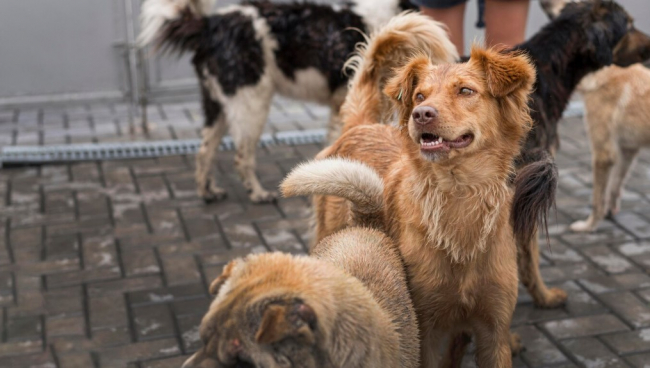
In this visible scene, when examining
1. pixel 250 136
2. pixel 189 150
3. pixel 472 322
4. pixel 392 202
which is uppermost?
pixel 392 202

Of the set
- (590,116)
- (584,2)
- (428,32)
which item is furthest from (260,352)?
(590,116)

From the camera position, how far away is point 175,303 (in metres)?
4.23

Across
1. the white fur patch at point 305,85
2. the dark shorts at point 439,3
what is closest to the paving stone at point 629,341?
the dark shorts at point 439,3

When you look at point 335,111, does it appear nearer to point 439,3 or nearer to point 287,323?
point 439,3

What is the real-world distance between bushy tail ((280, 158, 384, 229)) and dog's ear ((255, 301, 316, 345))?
34.6 inches

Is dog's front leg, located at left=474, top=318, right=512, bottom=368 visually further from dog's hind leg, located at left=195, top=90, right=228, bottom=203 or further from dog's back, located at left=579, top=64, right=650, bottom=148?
dog's hind leg, located at left=195, top=90, right=228, bottom=203

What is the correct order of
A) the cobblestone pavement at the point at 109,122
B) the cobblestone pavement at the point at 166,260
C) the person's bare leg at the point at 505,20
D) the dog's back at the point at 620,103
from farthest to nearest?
the cobblestone pavement at the point at 109,122 < the dog's back at the point at 620,103 < the person's bare leg at the point at 505,20 < the cobblestone pavement at the point at 166,260

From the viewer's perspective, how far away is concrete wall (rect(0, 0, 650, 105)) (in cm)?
729

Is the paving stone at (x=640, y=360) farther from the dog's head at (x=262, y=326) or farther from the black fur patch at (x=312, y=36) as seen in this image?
the black fur patch at (x=312, y=36)

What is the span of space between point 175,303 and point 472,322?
6.32ft

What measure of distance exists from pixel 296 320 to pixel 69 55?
6.11 m

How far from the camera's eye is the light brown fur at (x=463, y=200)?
2621 mm

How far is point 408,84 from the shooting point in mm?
2840

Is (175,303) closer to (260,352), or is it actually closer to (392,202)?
(392,202)
